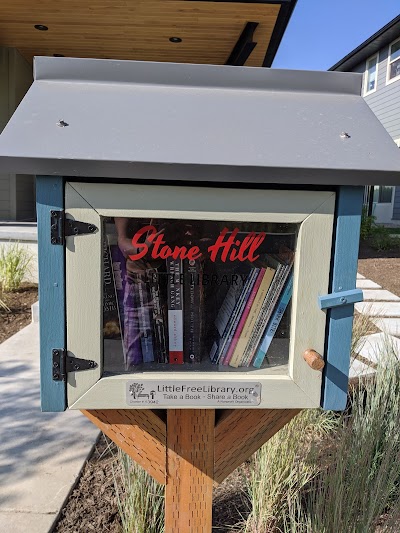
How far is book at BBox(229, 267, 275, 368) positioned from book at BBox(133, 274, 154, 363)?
0.22 meters

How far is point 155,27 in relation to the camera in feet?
15.9

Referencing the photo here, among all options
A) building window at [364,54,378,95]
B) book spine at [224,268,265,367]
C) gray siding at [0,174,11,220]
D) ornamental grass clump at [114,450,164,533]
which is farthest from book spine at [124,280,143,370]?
building window at [364,54,378,95]

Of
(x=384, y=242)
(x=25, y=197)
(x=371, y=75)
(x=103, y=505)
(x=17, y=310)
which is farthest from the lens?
(x=371, y=75)

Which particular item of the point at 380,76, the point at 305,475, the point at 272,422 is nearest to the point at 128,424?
the point at 272,422

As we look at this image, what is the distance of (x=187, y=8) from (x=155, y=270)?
381cm

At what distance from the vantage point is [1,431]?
8.68 feet

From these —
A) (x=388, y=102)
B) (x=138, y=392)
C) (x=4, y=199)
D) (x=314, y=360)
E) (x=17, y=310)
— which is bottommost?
(x=17, y=310)

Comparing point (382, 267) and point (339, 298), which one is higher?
point (339, 298)

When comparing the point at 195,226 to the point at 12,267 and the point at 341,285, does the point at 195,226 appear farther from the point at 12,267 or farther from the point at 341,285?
the point at 12,267

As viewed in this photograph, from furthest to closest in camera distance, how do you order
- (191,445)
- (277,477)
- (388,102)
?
1. (388,102)
2. (277,477)
3. (191,445)

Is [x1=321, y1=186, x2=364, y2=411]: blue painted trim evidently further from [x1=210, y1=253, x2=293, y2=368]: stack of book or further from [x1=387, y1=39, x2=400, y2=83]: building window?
[x1=387, y1=39, x2=400, y2=83]: building window

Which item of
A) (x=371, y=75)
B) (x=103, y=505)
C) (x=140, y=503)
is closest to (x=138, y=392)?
(x=140, y=503)

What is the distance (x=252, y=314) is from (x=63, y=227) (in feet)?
1.72

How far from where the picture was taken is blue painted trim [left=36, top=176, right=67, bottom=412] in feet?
3.47
